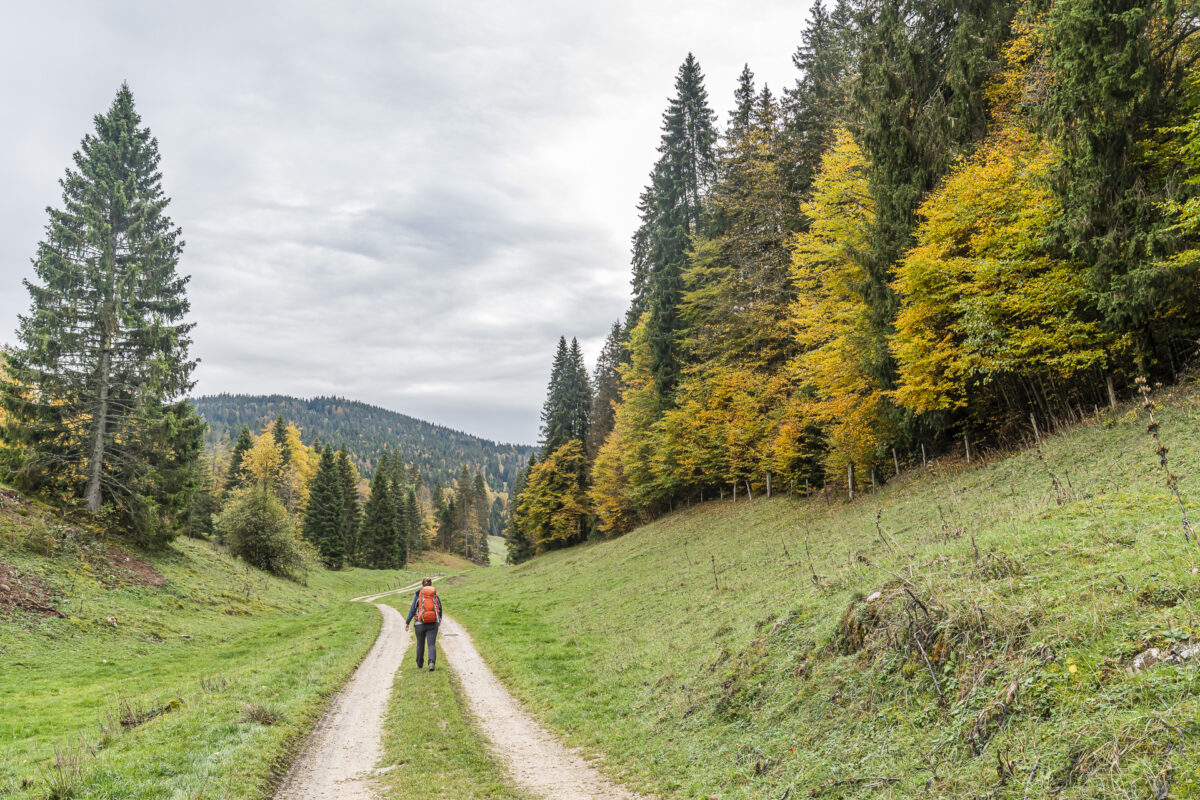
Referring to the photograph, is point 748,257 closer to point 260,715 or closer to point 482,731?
point 482,731

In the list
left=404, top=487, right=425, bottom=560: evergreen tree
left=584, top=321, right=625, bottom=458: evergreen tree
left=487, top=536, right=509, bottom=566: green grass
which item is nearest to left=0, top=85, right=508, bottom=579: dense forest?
left=584, top=321, right=625, bottom=458: evergreen tree

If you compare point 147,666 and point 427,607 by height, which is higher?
point 427,607

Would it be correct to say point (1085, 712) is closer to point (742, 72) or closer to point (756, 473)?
point (756, 473)

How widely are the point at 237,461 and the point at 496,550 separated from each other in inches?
3825

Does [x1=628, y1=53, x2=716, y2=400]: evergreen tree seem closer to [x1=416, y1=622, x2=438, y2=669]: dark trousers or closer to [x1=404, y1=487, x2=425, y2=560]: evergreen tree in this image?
[x1=416, y1=622, x2=438, y2=669]: dark trousers

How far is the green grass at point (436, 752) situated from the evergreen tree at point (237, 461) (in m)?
61.9

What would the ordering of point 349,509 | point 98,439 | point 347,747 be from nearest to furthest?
point 347,747
point 98,439
point 349,509

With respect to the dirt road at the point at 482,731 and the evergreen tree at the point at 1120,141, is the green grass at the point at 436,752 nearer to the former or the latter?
the dirt road at the point at 482,731

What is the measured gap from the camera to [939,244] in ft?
54.3

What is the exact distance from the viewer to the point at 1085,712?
13.9ft

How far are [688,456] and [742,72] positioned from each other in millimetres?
24787

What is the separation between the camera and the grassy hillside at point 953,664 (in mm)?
4125

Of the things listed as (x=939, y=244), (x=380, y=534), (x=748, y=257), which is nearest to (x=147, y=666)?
(x=939, y=244)

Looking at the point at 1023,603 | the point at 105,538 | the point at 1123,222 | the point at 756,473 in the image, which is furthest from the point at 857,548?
the point at 105,538
